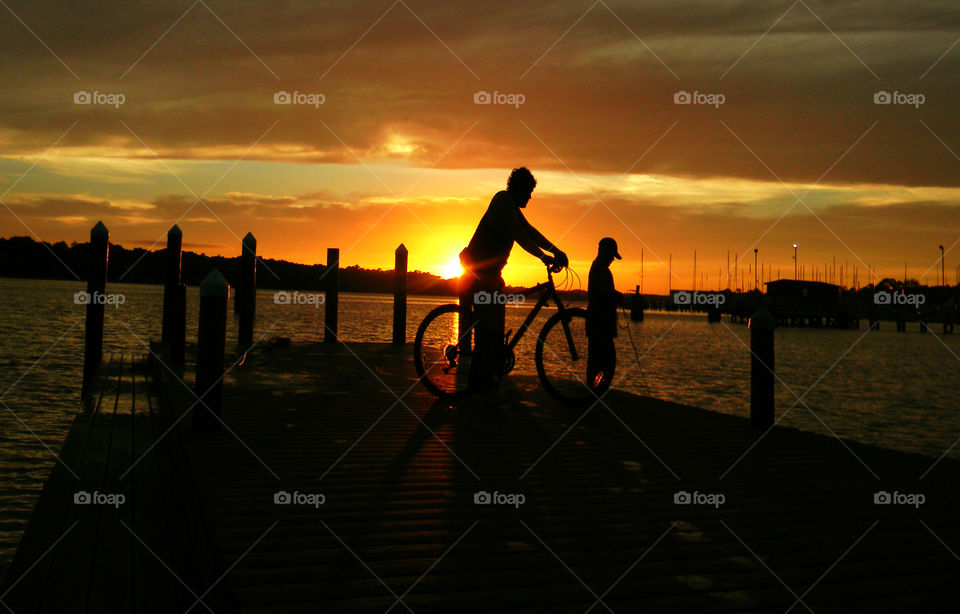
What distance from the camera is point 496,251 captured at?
6.58m

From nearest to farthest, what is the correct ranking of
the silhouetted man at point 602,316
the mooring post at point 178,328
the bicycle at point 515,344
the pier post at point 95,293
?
the bicycle at point 515,344 → the silhouetted man at point 602,316 → the mooring post at point 178,328 → the pier post at point 95,293

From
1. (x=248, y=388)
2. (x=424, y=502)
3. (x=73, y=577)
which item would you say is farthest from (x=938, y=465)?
(x=248, y=388)

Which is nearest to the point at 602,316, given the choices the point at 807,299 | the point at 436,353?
the point at 436,353

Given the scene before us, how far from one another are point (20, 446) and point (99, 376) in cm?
234

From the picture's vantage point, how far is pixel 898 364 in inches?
1088

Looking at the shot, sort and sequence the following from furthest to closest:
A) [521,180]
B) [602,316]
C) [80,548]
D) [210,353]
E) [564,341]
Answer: [602,316] < [564,341] < [521,180] < [210,353] < [80,548]

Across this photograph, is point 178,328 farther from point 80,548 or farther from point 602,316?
point 80,548

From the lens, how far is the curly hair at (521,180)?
6527 millimetres

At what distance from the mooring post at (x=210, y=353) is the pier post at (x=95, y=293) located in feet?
22.6

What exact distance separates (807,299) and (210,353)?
322 ft

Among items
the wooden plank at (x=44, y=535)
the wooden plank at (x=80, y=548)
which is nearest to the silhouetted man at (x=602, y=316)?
the wooden plank at (x=80, y=548)

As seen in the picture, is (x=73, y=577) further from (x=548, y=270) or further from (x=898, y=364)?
(x=898, y=364)

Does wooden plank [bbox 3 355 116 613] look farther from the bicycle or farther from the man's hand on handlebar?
the man's hand on handlebar

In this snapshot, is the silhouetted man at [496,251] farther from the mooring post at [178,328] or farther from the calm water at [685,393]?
the mooring post at [178,328]
